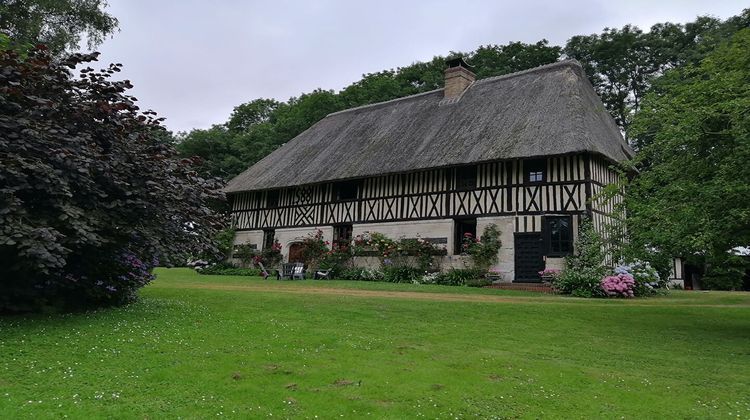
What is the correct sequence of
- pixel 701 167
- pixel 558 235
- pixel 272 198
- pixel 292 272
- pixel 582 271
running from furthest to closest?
pixel 272 198, pixel 292 272, pixel 558 235, pixel 582 271, pixel 701 167

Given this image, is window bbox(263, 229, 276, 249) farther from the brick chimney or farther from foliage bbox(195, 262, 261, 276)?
the brick chimney

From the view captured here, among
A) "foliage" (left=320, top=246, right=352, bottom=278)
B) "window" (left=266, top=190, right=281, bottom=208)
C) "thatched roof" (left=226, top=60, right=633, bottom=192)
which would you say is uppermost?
"thatched roof" (left=226, top=60, right=633, bottom=192)

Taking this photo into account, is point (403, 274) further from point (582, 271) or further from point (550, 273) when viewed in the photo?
point (582, 271)

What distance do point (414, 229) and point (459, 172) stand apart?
2.99 metres

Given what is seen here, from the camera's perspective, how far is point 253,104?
48.8m

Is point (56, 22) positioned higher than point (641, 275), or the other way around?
point (56, 22)

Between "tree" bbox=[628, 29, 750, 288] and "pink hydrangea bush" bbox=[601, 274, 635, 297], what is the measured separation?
5.51 meters

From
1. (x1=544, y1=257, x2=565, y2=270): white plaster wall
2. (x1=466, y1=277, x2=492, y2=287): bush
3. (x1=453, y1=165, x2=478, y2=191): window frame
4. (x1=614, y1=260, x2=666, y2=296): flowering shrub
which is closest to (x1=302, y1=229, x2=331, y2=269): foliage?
(x1=453, y1=165, x2=478, y2=191): window frame

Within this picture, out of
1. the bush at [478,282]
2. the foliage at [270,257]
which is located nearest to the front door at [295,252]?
the foliage at [270,257]

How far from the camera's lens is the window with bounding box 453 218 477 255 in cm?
2064

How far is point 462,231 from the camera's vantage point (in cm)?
2102

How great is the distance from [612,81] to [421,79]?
13.1 m

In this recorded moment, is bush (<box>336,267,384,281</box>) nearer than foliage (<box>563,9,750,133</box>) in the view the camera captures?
Yes

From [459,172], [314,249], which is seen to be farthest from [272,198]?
[459,172]
